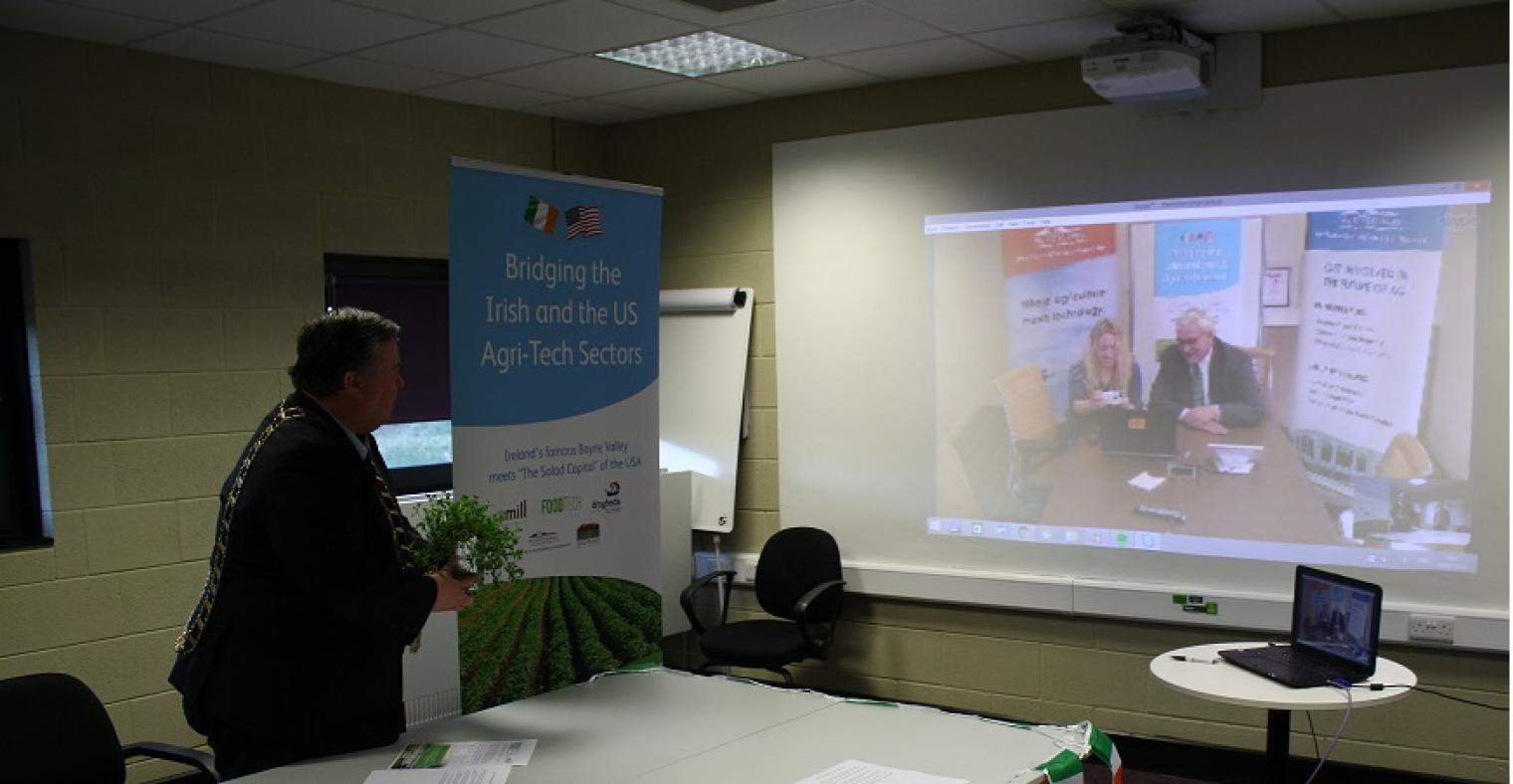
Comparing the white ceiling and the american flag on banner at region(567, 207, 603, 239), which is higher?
the white ceiling

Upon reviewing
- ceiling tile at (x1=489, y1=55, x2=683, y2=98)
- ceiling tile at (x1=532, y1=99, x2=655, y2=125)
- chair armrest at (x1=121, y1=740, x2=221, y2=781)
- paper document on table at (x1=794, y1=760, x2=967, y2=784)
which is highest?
ceiling tile at (x1=489, y1=55, x2=683, y2=98)

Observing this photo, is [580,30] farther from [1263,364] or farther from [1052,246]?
[1263,364]

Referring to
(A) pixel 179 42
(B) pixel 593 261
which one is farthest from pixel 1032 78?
(A) pixel 179 42

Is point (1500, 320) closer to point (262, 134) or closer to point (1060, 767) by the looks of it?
point (1060, 767)

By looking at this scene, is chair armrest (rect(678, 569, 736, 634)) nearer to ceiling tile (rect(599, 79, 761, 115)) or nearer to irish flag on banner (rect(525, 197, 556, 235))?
ceiling tile (rect(599, 79, 761, 115))

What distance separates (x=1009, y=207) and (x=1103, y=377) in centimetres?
75

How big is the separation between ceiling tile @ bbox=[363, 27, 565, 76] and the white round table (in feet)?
9.51

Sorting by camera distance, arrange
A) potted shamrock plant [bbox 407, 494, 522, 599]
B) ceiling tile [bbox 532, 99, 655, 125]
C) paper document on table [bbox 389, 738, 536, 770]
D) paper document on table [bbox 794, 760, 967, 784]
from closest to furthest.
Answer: paper document on table [bbox 794, 760, 967, 784], paper document on table [bbox 389, 738, 536, 770], potted shamrock plant [bbox 407, 494, 522, 599], ceiling tile [bbox 532, 99, 655, 125]

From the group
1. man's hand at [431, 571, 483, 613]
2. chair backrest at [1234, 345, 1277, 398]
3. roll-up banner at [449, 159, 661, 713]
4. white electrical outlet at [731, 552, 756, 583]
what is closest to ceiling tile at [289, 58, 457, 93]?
roll-up banner at [449, 159, 661, 713]

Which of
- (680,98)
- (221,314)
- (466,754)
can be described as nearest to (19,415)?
(221,314)

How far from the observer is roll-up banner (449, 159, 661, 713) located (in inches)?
115

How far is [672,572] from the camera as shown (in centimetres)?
548

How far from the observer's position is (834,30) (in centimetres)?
416

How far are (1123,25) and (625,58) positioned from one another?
1.77 metres
